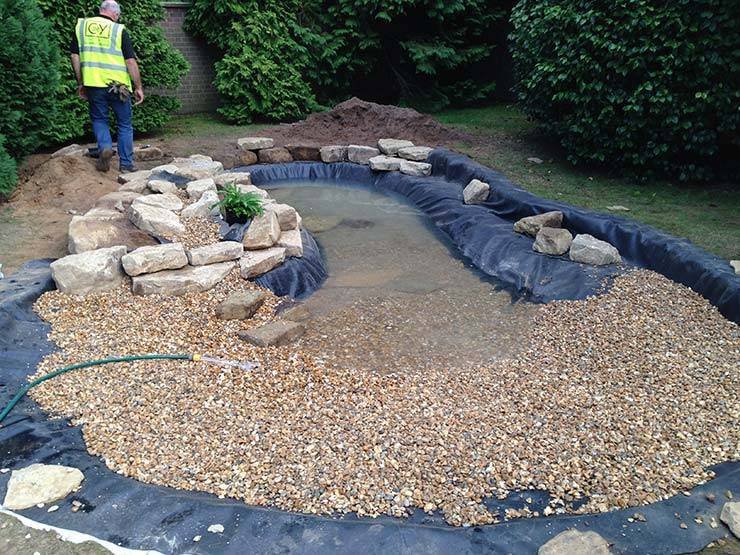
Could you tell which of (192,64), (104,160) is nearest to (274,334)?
(104,160)

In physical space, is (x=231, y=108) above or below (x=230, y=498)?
above

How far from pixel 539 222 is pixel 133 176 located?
425cm

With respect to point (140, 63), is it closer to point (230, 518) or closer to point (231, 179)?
point (231, 179)

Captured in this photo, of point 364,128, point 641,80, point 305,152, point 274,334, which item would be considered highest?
point 641,80

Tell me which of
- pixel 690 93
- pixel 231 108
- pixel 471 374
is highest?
pixel 690 93

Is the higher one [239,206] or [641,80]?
[641,80]

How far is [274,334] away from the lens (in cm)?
365

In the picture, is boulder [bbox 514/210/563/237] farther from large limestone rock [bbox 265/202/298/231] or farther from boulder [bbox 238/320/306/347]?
boulder [bbox 238/320/306/347]

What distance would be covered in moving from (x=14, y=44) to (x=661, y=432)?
20.0 ft

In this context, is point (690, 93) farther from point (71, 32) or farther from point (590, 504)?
point (71, 32)

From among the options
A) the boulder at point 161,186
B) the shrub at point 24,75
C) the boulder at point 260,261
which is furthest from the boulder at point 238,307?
the shrub at point 24,75

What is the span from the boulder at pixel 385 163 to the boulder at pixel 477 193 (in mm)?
1800

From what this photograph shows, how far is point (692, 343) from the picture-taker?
11.6 feet

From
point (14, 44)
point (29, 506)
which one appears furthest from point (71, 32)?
point (29, 506)
